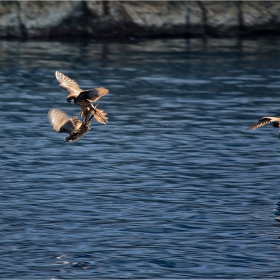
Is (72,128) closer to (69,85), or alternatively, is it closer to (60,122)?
(60,122)

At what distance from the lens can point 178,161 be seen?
570 inches

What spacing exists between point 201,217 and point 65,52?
607 inches

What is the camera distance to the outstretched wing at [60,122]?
1039 centimetres

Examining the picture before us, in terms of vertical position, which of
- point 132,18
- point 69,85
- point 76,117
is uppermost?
point 132,18

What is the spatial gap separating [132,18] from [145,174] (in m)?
15.5

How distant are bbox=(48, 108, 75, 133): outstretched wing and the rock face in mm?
17850

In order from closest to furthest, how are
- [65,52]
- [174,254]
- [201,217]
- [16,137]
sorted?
[174,254]
[201,217]
[16,137]
[65,52]

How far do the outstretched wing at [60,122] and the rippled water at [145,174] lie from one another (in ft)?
4.79

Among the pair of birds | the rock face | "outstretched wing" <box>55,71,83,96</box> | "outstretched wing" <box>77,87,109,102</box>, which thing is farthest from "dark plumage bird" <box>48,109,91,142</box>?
the rock face

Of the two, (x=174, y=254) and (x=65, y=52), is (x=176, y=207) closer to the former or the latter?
(x=174, y=254)

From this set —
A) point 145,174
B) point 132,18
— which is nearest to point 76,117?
point 145,174

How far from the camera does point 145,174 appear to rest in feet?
45.1

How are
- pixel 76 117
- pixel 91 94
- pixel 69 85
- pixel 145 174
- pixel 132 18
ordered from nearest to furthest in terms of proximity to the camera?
pixel 91 94, pixel 76 117, pixel 69 85, pixel 145 174, pixel 132 18

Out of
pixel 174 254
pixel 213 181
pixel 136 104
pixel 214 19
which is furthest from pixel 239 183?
pixel 214 19
